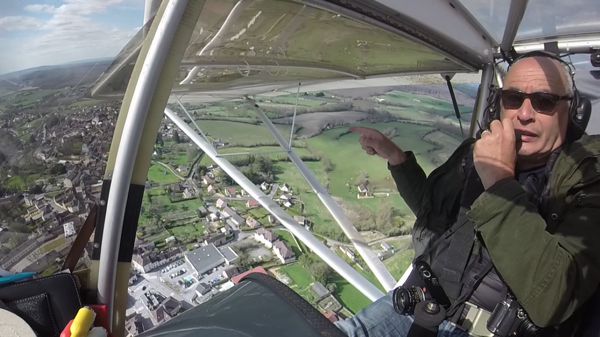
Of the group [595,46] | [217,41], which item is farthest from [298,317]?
[595,46]

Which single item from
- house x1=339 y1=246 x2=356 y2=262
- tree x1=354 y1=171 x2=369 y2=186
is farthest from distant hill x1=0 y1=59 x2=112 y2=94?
tree x1=354 y1=171 x2=369 y2=186

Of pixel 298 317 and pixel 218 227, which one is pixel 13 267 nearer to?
pixel 298 317

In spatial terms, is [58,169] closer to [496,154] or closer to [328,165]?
[496,154]

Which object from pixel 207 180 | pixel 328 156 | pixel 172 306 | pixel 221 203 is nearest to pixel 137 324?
pixel 172 306

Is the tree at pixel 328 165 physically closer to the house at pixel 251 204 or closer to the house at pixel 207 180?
the house at pixel 251 204

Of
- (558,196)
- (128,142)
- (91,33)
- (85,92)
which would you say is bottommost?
(558,196)

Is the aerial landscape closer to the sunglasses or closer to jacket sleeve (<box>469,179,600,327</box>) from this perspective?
jacket sleeve (<box>469,179,600,327</box>)
